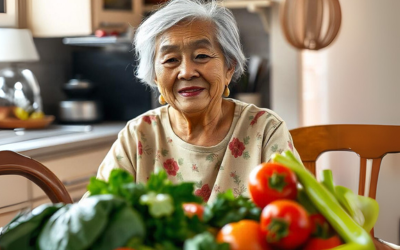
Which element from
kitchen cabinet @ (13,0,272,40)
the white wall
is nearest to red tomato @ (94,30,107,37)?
kitchen cabinet @ (13,0,272,40)

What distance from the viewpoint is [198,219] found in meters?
0.74

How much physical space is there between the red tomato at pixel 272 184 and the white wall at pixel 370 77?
2519mm

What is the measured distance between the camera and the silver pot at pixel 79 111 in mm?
3174

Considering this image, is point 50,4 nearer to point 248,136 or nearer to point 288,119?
point 288,119

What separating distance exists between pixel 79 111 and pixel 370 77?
1.63 metres

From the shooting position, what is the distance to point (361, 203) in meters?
0.87

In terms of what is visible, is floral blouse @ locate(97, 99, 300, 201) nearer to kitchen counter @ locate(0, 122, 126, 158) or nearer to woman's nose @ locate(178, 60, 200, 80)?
woman's nose @ locate(178, 60, 200, 80)

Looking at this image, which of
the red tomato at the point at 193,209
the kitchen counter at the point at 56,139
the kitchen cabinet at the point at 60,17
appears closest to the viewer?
the red tomato at the point at 193,209

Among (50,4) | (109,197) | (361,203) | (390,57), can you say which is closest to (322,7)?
(390,57)

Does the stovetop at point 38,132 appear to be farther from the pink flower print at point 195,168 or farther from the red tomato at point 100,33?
the pink flower print at point 195,168

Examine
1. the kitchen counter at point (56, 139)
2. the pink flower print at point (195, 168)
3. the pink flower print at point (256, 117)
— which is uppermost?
the pink flower print at point (256, 117)

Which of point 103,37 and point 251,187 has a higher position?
point 103,37

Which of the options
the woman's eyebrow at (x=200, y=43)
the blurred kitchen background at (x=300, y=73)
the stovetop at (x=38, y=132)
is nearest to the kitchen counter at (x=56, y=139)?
the stovetop at (x=38, y=132)

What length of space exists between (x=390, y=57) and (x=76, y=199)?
182cm
